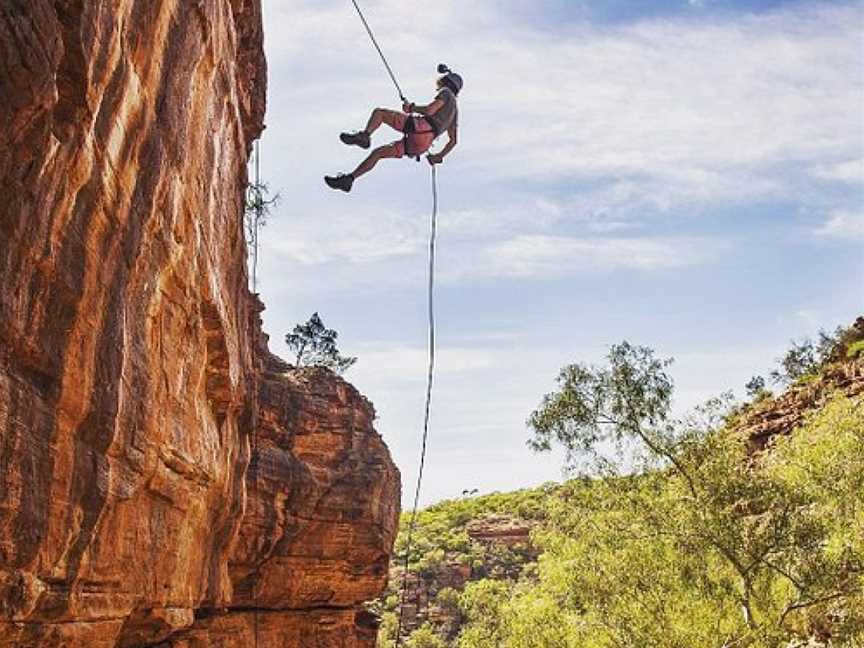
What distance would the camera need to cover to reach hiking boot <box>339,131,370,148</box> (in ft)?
38.3

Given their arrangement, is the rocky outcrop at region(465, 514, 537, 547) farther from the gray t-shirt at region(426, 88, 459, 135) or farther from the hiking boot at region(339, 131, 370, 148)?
the hiking boot at region(339, 131, 370, 148)

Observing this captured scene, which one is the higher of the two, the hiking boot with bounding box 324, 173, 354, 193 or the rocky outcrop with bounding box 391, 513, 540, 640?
the hiking boot with bounding box 324, 173, 354, 193

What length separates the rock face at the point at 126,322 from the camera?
675 cm

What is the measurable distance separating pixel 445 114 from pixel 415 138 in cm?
78

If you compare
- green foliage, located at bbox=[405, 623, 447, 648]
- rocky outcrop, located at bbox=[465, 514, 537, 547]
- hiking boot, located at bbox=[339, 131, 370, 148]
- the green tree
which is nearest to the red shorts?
hiking boot, located at bbox=[339, 131, 370, 148]

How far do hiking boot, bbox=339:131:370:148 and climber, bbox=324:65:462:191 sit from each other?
0.02 meters

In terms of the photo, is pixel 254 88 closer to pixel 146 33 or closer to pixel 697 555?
pixel 146 33

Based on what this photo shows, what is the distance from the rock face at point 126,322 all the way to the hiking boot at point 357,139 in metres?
1.84

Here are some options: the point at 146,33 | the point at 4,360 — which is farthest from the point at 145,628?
the point at 146,33

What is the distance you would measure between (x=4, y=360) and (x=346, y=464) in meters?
13.2

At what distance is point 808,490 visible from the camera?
15.9 meters

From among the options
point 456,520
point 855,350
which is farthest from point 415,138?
point 456,520

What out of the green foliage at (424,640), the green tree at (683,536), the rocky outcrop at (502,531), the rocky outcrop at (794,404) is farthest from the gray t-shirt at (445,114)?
the rocky outcrop at (502,531)

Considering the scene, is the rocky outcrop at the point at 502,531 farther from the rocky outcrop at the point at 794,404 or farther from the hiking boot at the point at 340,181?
the hiking boot at the point at 340,181
